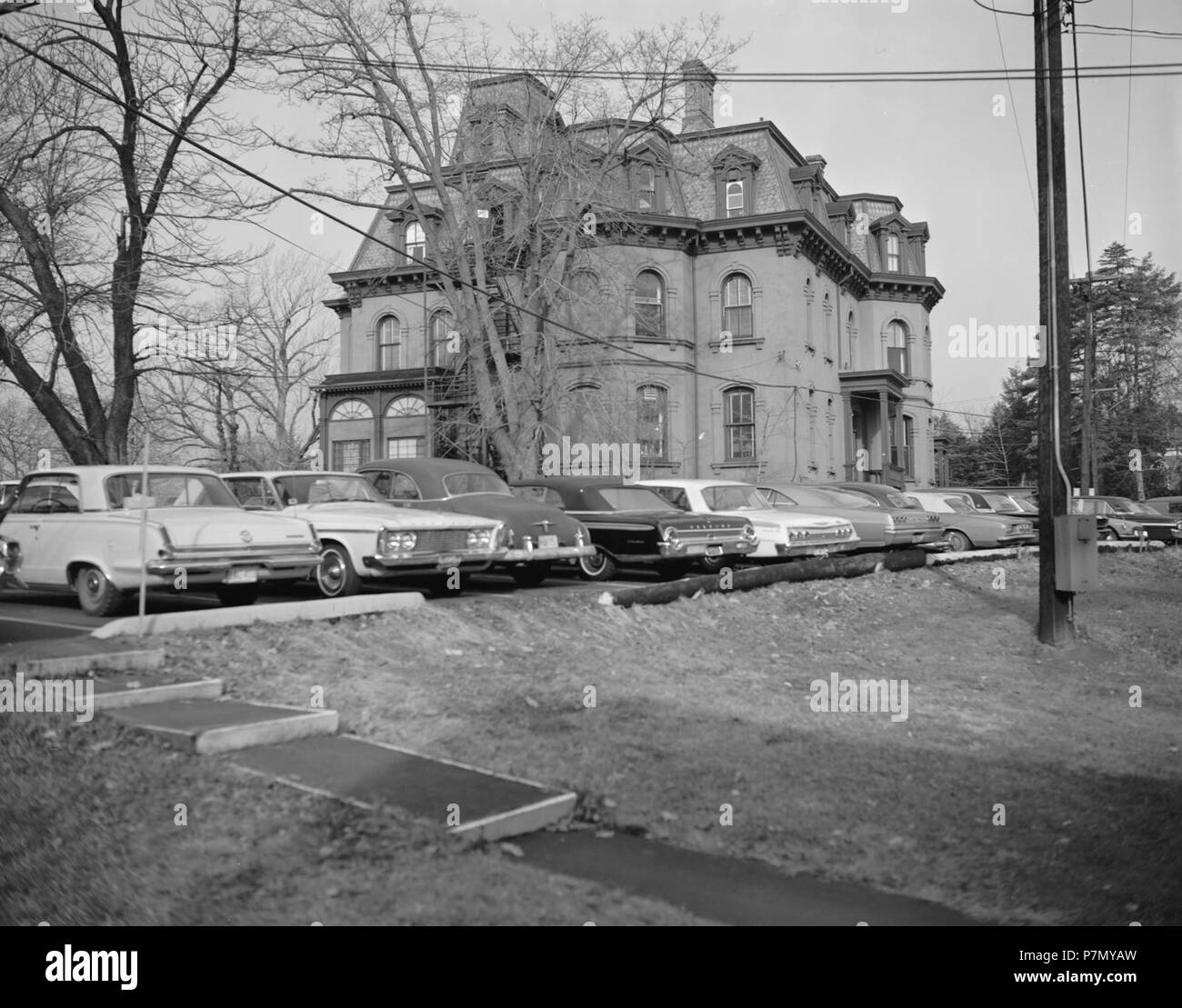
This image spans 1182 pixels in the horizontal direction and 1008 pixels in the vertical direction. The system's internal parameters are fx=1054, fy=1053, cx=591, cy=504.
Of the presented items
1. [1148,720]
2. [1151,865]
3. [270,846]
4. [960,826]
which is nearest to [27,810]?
[270,846]

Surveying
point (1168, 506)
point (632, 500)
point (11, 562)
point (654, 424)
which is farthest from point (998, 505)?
point (11, 562)

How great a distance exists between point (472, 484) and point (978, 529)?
13.8 meters

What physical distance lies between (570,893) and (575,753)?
245 centimetres

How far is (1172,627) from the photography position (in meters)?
14.5

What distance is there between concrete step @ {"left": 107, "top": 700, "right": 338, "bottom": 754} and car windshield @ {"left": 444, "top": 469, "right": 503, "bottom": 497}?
26.3ft

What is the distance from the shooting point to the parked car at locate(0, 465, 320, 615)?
33.9 ft

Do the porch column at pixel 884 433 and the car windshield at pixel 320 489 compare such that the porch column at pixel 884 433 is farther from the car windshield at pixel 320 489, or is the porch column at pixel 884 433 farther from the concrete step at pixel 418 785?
the concrete step at pixel 418 785

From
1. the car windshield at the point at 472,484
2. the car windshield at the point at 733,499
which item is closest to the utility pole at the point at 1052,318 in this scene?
the car windshield at the point at 733,499

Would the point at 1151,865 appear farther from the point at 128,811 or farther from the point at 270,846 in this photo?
the point at 128,811

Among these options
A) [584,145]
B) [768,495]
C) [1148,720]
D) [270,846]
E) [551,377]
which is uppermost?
[584,145]

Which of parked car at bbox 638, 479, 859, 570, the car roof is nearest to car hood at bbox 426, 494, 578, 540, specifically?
the car roof

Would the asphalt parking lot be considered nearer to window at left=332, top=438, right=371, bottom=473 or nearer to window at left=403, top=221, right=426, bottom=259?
window at left=403, top=221, right=426, bottom=259

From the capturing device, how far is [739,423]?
36469mm
